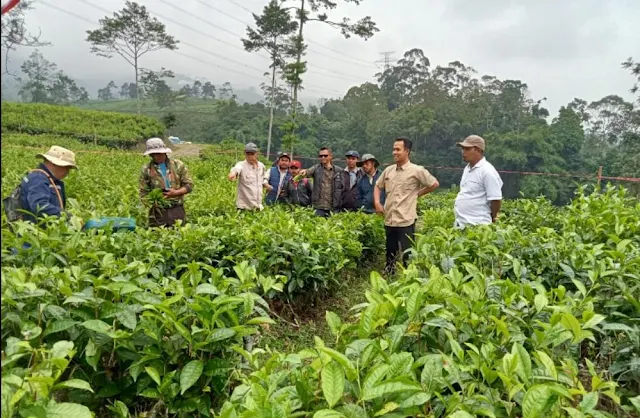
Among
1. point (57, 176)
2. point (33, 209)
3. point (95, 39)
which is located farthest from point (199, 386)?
point (95, 39)

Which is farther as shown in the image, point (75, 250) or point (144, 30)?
point (144, 30)

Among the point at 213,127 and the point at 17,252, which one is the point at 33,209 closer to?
the point at 17,252

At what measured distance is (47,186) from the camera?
2.31 metres

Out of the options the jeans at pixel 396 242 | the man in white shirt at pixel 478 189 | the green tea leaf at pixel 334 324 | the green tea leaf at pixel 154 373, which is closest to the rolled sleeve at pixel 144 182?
the jeans at pixel 396 242

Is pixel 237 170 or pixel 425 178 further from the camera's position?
pixel 237 170

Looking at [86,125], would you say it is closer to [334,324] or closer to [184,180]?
[184,180]

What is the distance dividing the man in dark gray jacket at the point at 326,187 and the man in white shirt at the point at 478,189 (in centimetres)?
201

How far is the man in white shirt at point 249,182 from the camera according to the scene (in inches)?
217

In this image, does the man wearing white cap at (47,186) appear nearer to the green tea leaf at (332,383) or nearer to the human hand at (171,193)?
the green tea leaf at (332,383)

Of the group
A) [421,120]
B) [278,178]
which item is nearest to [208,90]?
[421,120]

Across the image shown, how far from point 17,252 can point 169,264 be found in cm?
120

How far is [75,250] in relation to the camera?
2209 mm

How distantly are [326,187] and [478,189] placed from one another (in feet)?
7.19

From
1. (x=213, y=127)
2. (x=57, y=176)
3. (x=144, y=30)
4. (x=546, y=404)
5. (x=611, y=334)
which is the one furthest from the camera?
(x=213, y=127)
